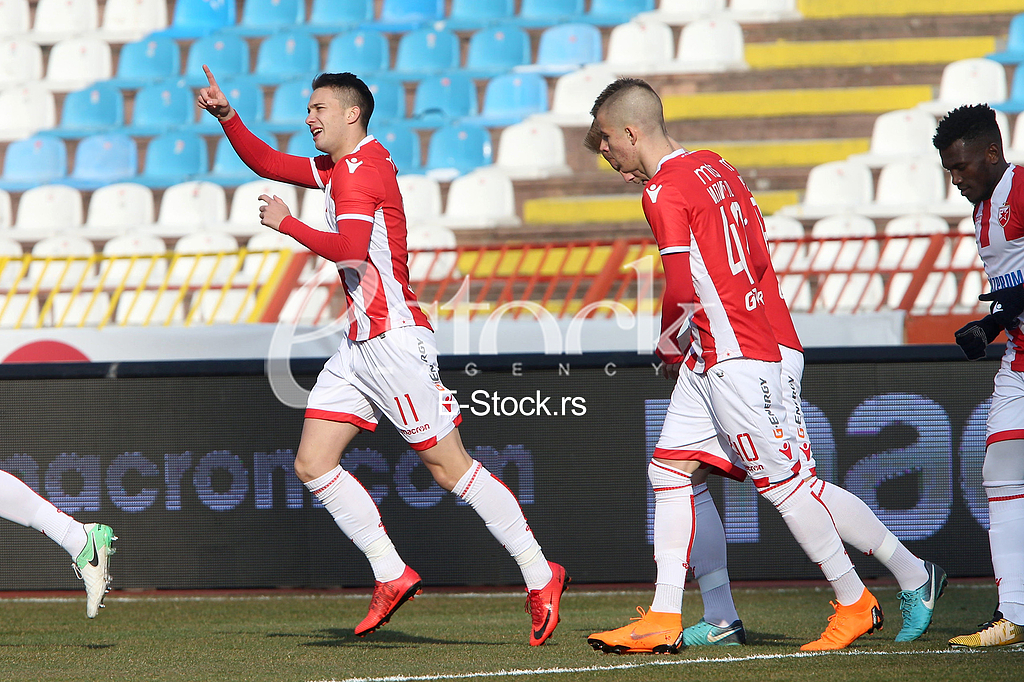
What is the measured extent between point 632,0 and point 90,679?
44.4 ft

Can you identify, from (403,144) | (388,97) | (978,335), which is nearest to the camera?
(978,335)

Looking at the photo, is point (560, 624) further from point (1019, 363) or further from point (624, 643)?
point (1019, 363)

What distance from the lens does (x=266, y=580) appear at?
18.8ft

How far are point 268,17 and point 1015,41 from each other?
9873mm

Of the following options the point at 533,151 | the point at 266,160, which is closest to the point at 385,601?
the point at 266,160

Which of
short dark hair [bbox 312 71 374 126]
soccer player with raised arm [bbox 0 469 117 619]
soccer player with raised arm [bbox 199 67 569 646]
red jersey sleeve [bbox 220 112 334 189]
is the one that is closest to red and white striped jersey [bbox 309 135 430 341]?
soccer player with raised arm [bbox 199 67 569 646]

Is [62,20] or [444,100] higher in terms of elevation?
[62,20]

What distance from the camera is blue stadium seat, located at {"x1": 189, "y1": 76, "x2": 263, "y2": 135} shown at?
15023 mm

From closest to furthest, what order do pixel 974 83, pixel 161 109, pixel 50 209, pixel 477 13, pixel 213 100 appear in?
pixel 213 100, pixel 974 83, pixel 50 209, pixel 161 109, pixel 477 13

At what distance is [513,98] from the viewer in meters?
14.8

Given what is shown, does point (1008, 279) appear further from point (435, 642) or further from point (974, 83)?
point (974, 83)

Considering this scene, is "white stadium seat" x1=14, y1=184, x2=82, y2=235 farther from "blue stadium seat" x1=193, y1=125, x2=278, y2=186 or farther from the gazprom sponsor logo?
the gazprom sponsor logo

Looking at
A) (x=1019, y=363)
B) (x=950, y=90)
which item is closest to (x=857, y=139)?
(x=950, y=90)

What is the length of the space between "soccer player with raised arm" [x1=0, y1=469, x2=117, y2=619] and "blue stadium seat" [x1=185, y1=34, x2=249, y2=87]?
1212 centimetres
